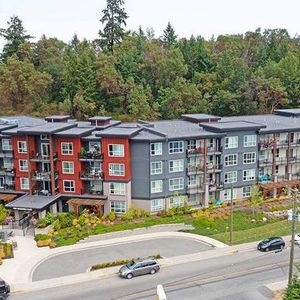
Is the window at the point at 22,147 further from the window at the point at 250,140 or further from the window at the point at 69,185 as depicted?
the window at the point at 250,140

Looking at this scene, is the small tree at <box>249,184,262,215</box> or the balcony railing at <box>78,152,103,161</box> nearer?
the small tree at <box>249,184,262,215</box>

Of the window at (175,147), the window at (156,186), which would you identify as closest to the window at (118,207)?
the window at (156,186)

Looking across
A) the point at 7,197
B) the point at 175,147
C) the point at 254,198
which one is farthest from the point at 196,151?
the point at 7,197

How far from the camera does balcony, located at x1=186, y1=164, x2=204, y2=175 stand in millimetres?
56188


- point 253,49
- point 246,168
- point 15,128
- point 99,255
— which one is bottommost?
point 99,255

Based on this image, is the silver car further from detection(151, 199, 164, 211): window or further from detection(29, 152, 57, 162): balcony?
detection(29, 152, 57, 162): balcony

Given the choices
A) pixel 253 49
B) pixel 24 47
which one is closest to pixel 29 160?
pixel 24 47

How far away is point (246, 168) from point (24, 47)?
2659 inches

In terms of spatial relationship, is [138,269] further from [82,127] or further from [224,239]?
[82,127]

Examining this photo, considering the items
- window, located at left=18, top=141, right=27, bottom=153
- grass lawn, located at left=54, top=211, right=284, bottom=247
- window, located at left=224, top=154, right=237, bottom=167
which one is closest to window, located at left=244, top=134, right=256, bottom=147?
window, located at left=224, top=154, right=237, bottom=167

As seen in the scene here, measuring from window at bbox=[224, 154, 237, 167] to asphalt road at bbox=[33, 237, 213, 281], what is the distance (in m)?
15.3

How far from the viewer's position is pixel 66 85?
9262cm

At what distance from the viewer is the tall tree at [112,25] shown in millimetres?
105875

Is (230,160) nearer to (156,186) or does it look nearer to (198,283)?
(156,186)
